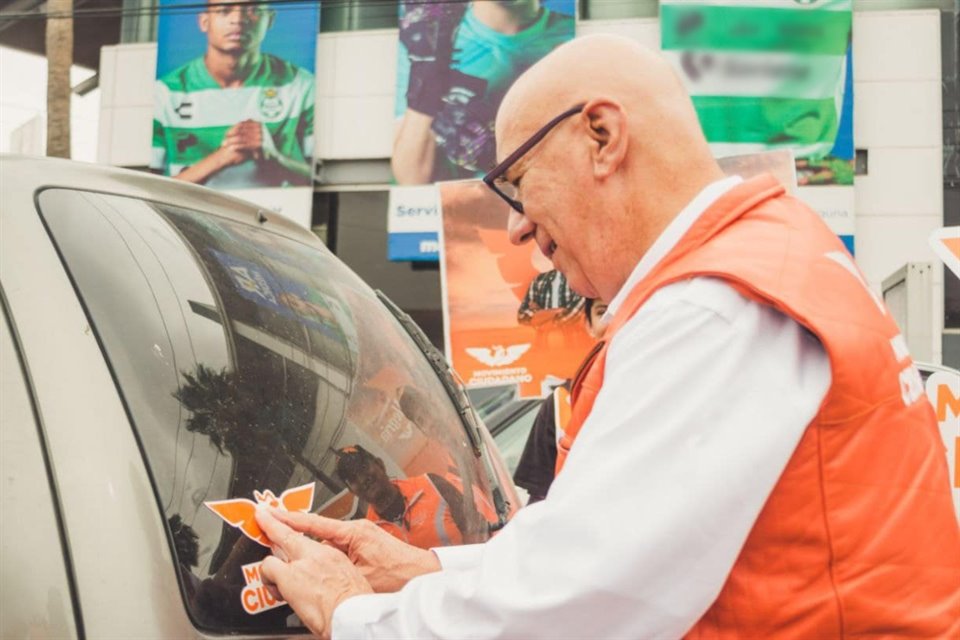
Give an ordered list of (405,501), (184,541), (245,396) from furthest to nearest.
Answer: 1. (405,501)
2. (245,396)
3. (184,541)

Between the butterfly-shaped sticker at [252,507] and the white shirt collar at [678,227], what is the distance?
57 cm

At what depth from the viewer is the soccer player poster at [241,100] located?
13961 mm

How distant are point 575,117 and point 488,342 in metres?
5.92

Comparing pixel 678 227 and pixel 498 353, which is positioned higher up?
pixel 678 227

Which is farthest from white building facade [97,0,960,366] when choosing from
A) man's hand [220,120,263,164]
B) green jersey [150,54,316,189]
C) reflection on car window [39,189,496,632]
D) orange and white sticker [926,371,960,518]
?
reflection on car window [39,189,496,632]

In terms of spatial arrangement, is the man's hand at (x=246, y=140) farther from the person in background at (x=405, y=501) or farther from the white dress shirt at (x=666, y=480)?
the white dress shirt at (x=666, y=480)

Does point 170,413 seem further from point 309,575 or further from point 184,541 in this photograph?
point 309,575

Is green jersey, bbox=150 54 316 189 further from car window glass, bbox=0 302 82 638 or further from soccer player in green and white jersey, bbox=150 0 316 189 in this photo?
car window glass, bbox=0 302 82 638

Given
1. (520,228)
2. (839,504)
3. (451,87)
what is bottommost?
(839,504)

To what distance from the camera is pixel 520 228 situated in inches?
61.9

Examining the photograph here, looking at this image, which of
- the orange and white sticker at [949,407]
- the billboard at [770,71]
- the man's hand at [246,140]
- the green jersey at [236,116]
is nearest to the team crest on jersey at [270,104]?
the green jersey at [236,116]

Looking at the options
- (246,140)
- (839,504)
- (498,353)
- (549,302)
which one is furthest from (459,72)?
(839,504)

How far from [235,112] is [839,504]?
1401cm

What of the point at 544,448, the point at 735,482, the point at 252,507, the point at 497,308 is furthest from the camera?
the point at 497,308
